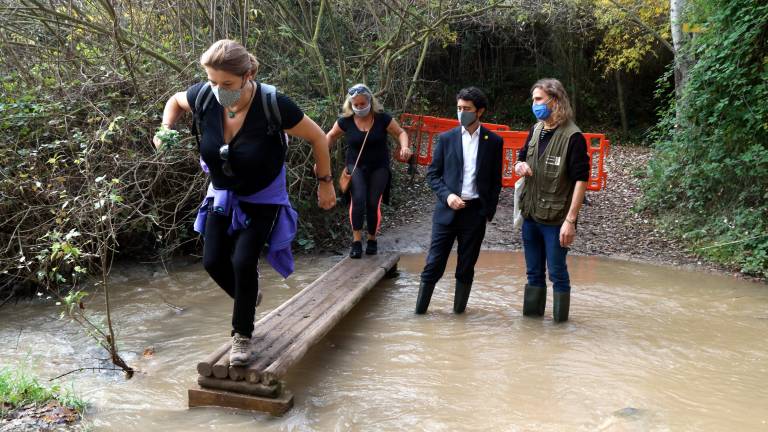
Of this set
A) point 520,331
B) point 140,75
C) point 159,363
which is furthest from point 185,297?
point 520,331

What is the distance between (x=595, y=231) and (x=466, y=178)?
424 centimetres

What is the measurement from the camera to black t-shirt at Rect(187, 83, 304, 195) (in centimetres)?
356

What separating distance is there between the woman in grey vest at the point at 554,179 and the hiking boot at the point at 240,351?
2.47 m

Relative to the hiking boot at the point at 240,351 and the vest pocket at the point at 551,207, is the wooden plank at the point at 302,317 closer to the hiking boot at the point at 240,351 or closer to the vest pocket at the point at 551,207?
the hiking boot at the point at 240,351

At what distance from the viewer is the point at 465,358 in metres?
4.67

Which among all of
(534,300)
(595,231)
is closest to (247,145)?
(534,300)

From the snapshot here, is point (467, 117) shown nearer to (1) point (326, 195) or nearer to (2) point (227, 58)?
(1) point (326, 195)

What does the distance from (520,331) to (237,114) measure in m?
2.89

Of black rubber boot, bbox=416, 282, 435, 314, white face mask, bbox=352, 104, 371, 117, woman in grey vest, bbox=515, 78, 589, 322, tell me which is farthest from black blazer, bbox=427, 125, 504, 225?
white face mask, bbox=352, 104, 371, 117

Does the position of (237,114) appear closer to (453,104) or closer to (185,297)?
(185,297)

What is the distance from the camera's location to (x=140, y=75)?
23.4ft

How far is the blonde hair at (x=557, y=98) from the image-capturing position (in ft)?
16.3

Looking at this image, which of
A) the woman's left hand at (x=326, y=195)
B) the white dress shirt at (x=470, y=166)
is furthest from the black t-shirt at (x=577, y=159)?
the woman's left hand at (x=326, y=195)

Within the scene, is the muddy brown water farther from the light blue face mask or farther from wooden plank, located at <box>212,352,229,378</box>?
the light blue face mask
